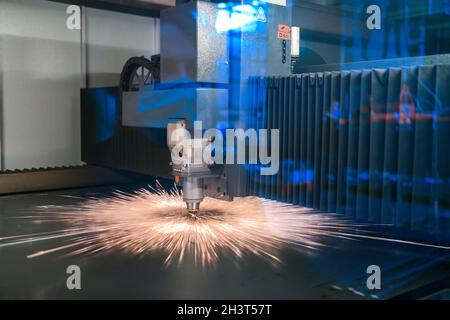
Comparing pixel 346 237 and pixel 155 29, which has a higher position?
pixel 155 29

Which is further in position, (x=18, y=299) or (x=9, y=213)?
(x=9, y=213)

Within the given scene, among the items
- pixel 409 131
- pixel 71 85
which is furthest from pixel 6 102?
pixel 409 131

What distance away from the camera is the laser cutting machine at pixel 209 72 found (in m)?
1.82

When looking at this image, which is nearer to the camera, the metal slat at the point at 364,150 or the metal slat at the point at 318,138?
the metal slat at the point at 364,150

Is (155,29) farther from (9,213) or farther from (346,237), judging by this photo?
(346,237)

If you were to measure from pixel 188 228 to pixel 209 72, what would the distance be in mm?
579

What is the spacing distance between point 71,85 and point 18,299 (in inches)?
80.5

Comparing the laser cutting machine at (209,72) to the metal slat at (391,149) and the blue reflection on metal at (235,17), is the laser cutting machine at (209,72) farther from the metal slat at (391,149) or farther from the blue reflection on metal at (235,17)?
the metal slat at (391,149)

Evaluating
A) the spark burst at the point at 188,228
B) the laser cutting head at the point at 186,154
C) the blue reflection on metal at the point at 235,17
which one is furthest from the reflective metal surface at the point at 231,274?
the blue reflection on metal at the point at 235,17

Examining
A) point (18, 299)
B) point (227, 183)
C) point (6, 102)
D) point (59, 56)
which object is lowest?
point (18, 299)

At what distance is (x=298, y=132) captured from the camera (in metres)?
1.85

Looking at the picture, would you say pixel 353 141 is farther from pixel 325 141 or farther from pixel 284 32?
pixel 284 32

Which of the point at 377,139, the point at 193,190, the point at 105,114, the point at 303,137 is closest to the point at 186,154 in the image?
the point at 193,190

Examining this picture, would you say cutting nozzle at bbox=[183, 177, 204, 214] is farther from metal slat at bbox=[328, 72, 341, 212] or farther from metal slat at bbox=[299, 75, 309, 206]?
metal slat at bbox=[328, 72, 341, 212]
